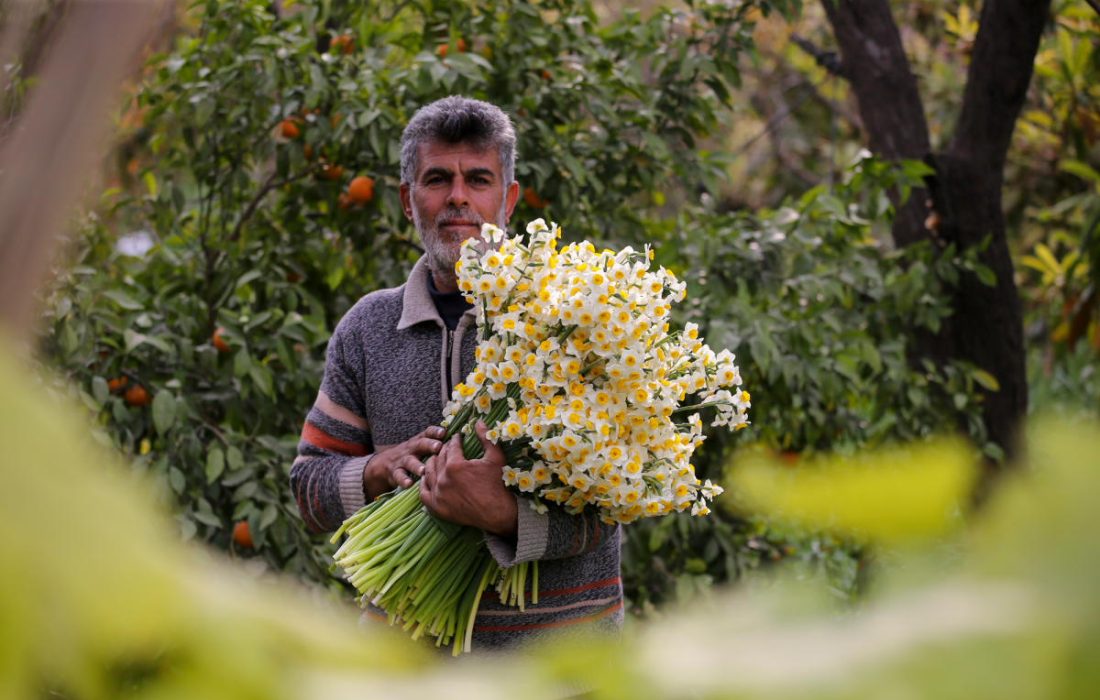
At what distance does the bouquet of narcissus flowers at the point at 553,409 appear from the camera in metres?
1.77

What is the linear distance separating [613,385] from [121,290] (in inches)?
84.2

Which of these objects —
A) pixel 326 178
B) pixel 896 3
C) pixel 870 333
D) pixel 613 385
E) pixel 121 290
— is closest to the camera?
pixel 613 385

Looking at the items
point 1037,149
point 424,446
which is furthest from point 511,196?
point 1037,149

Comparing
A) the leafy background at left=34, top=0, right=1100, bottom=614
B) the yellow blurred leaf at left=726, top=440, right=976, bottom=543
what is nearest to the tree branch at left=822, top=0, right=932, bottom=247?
the leafy background at left=34, top=0, right=1100, bottom=614

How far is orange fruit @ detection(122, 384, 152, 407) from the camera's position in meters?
3.35

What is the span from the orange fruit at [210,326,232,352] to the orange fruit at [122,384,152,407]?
0.78 feet

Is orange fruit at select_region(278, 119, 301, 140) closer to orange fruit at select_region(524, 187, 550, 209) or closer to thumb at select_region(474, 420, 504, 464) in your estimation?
orange fruit at select_region(524, 187, 550, 209)

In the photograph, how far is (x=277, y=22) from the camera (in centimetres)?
377

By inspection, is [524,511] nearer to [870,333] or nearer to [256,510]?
[256,510]

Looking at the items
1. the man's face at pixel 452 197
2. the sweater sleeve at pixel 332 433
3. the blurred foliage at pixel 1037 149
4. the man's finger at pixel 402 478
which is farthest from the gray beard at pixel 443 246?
the blurred foliage at pixel 1037 149

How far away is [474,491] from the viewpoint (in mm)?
1887

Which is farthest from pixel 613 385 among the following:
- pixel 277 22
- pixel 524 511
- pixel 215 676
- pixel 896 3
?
pixel 896 3

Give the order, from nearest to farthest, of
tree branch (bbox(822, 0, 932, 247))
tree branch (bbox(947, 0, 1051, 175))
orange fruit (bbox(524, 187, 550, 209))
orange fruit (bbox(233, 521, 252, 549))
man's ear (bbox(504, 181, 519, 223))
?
1. man's ear (bbox(504, 181, 519, 223))
2. orange fruit (bbox(233, 521, 252, 549))
3. orange fruit (bbox(524, 187, 550, 209))
4. tree branch (bbox(947, 0, 1051, 175))
5. tree branch (bbox(822, 0, 932, 247))

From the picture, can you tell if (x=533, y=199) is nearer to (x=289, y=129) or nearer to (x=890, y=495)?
(x=289, y=129)
